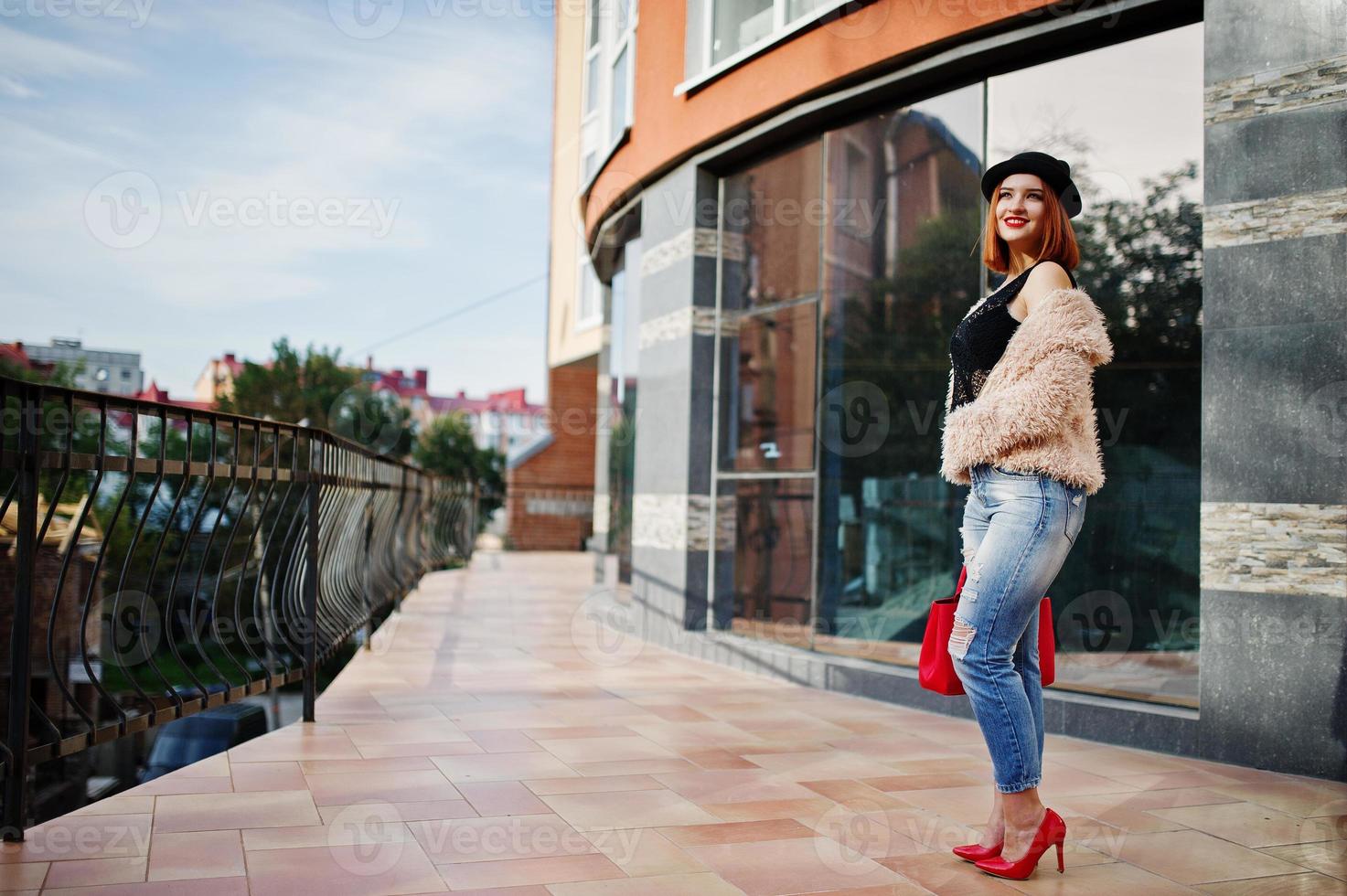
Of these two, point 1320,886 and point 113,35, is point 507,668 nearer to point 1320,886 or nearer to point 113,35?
point 1320,886

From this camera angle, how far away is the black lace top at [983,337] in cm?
283

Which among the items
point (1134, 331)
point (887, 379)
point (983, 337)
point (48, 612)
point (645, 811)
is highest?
point (1134, 331)

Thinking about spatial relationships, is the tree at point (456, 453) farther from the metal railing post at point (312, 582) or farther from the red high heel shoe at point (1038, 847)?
the red high heel shoe at point (1038, 847)

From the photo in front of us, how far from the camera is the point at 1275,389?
4.21 meters

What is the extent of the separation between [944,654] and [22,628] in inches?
93.2

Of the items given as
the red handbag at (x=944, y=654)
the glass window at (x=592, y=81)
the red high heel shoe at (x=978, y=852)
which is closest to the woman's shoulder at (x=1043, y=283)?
the red handbag at (x=944, y=654)

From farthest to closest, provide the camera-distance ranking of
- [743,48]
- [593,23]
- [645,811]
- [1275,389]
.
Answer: [593,23]
[743,48]
[1275,389]
[645,811]

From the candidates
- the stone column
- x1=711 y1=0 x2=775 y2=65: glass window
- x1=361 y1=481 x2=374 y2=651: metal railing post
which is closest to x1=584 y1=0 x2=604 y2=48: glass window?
the stone column

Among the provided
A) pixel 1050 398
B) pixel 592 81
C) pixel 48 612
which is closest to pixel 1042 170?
pixel 1050 398

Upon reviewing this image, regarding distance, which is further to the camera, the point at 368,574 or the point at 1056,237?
the point at 368,574

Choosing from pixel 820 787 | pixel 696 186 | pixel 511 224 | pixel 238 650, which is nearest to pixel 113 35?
pixel 511 224

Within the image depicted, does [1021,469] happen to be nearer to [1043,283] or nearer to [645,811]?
[1043,283]

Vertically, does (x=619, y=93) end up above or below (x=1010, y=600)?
above

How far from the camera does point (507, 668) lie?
642cm
